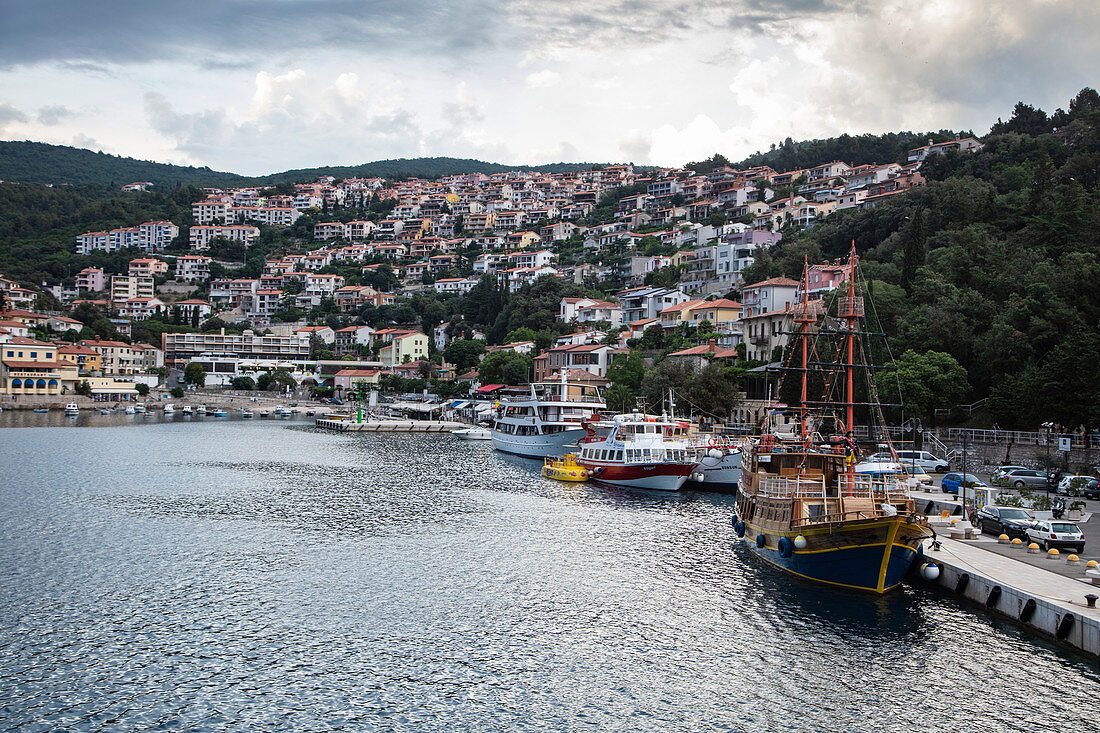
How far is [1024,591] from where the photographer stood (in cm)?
2000

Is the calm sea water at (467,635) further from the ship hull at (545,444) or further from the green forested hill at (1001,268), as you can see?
the ship hull at (545,444)

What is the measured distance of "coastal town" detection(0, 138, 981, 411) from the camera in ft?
313

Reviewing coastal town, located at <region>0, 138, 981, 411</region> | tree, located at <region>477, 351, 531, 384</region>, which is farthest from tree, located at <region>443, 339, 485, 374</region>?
tree, located at <region>477, 351, 531, 384</region>

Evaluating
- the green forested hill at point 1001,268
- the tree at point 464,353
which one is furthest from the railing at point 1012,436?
the tree at point 464,353

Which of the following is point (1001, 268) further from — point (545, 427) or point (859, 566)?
point (859, 566)

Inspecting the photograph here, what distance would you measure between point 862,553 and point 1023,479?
18357 mm

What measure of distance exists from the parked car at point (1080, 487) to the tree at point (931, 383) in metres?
12.3

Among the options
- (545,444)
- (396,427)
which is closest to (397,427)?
(396,427)

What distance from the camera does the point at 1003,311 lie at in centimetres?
5044

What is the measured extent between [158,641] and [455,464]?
37.4m

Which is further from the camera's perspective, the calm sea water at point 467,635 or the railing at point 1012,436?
the railing at point 1012,436

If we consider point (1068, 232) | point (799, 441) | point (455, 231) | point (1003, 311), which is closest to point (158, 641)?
point (799, 441)

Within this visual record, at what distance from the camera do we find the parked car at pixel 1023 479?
36.9 m

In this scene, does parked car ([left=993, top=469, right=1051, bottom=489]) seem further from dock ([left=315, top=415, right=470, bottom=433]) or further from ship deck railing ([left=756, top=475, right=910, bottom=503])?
dock ([left=315, top=415, right=470, bottom=433])
